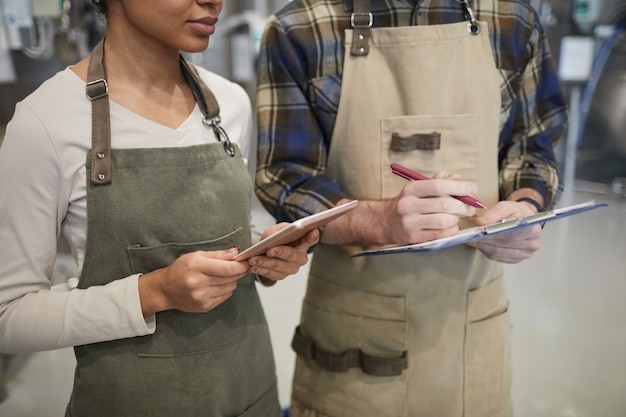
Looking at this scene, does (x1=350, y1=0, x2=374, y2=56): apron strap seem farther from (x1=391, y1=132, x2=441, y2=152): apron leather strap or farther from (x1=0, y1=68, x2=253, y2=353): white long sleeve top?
(x1=0, y1=68, x2=253, y2=353): white long sleeve top

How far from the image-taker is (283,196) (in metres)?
1.25

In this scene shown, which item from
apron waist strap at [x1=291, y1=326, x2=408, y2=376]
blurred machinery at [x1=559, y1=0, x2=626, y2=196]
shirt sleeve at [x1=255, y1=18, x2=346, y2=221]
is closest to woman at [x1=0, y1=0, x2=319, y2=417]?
shirt sleeve at [x1=255, y1=18, x2=346, y2=221]

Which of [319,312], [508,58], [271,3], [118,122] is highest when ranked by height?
[271,3]

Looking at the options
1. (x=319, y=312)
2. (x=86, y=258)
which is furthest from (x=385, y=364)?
(x=86, y=258)

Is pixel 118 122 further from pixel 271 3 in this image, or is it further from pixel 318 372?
pixel 271 3

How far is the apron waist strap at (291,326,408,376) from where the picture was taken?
1267mm

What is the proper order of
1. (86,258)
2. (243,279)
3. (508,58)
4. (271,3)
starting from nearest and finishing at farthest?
(86,258), (243,279), (508,58), (271,3)

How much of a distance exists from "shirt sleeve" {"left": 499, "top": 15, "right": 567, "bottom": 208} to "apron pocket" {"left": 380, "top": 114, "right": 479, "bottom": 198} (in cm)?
17

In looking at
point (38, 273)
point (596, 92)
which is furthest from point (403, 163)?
point (596, 92)

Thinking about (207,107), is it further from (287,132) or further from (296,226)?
(296,226)

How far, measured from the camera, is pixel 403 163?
3.99ft

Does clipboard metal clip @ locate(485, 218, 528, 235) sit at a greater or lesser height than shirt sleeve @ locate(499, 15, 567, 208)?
lesser

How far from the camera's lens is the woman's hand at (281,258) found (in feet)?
3.22

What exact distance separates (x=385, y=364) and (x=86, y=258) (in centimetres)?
66
